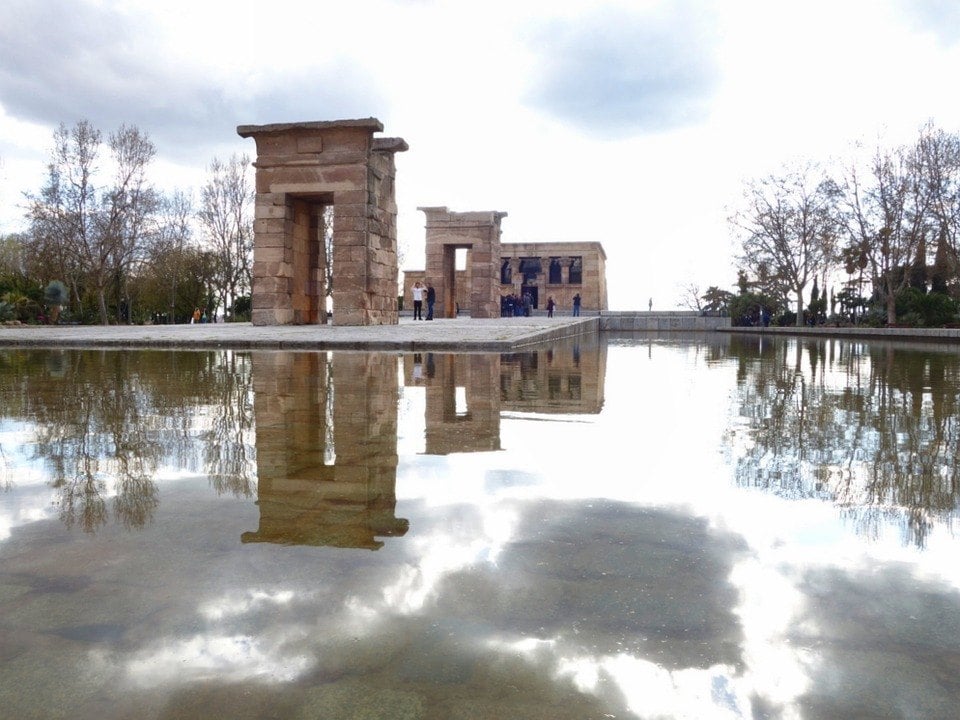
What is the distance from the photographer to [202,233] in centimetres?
4456

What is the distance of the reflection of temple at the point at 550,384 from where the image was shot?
568cm

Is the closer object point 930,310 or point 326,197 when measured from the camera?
point 326,197

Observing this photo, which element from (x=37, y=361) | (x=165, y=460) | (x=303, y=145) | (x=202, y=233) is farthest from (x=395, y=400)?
(x=202, y=233)

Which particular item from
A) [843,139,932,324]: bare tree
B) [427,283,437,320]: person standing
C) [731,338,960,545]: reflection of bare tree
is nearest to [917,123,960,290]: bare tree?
[843,139,932,324]: bare tree

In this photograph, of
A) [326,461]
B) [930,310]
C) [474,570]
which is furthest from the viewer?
[930,310]

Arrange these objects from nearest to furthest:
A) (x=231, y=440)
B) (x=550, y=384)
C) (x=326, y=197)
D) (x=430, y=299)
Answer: (x=231, y=440) < (x=550, y=384) < (x=326, y=197) < (x=430, y=299)

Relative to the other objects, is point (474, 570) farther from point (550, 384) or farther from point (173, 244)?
point (173, 244)

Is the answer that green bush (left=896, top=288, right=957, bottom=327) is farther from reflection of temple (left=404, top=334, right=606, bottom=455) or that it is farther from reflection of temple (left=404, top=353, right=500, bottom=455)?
reflection of temple (left=404, top=353, right=500, bottom=455)

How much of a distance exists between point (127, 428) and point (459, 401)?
238 centimetres

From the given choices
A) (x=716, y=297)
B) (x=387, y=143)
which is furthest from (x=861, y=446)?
(x=716, y=297)

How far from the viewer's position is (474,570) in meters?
2.04

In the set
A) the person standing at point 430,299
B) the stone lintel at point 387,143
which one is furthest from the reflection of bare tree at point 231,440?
the person standing at point 430,299

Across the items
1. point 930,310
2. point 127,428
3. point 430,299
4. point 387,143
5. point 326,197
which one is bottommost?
point 127,428

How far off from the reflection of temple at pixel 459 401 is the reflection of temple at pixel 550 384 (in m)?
0.16
